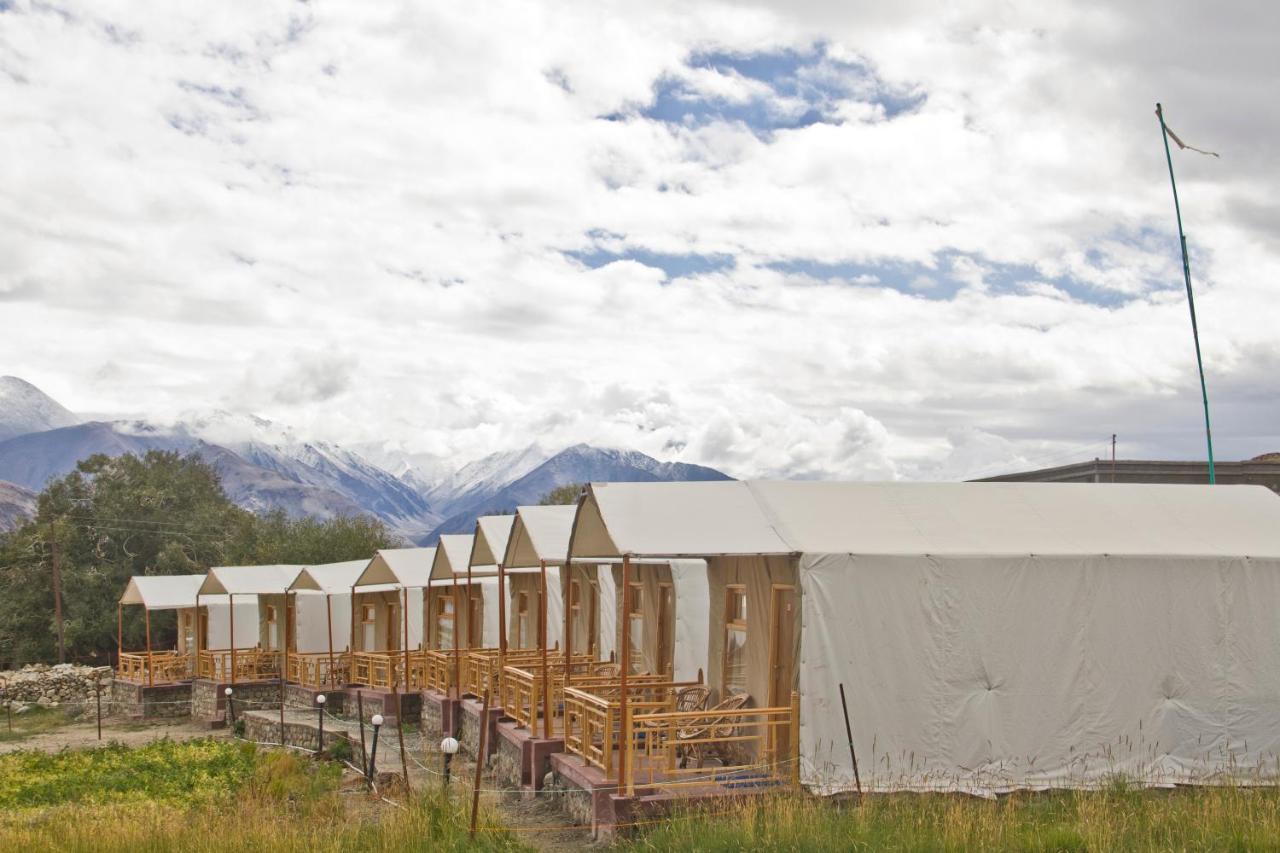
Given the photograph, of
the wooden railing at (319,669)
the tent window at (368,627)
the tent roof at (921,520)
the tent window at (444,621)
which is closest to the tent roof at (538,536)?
the tent roof at (921,520)

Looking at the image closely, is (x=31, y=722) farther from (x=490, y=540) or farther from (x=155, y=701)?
(x=490, y=540)

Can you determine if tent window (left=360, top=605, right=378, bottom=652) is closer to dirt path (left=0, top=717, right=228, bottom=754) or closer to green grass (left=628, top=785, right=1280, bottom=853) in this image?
dirt path (left=0, top=717, right=228, bottom=754)

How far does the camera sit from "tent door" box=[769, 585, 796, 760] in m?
15.4

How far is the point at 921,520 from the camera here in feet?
50.6

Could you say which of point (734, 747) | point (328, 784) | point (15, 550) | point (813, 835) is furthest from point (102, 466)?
point (813, 835)

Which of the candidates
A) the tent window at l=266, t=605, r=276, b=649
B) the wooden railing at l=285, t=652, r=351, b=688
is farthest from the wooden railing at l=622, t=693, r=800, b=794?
the tent window at l=266, t=605, r=276, b=649

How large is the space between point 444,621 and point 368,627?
4.14m

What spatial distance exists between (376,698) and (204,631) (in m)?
15.6

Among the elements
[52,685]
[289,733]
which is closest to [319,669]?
[289,733]

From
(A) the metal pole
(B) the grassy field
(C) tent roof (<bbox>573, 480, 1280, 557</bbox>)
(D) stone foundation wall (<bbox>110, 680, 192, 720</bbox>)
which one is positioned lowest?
(D) stone foundation wall (<bbox>110, 680, 192, 720</bbox>)

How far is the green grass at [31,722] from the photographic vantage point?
3400 cm

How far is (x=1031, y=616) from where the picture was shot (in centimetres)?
1453

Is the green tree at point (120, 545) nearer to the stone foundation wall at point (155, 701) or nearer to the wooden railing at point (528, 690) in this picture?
the stone foundation wall at point (155, 701)

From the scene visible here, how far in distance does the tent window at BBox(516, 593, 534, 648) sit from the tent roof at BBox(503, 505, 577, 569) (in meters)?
8.00
